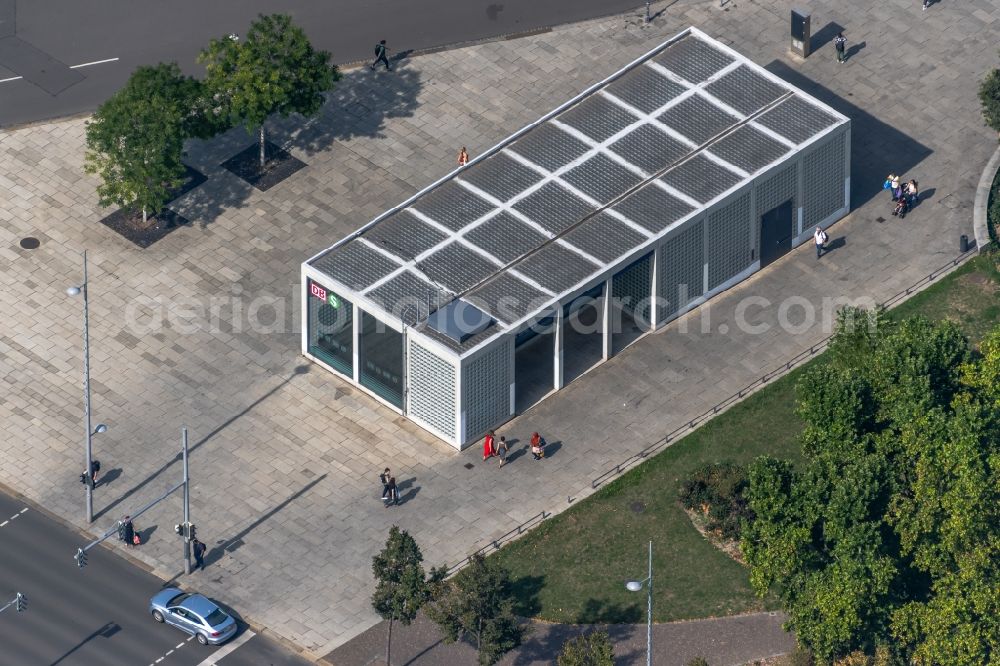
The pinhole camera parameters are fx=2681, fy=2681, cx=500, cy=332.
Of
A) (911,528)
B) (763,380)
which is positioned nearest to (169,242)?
(763,380)

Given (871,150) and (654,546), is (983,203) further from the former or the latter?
(654,546)

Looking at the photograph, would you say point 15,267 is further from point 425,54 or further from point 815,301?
point 815,301

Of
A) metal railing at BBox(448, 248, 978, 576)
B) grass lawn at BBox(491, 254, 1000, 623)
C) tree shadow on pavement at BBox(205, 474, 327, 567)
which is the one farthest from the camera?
metal railing at BBox(448, 248, 978, 576)

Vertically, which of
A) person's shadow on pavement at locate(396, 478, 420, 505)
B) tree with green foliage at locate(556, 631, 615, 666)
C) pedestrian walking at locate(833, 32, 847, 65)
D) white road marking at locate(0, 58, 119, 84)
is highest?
pedestrian walking at locate(833, 32, 847, 65)

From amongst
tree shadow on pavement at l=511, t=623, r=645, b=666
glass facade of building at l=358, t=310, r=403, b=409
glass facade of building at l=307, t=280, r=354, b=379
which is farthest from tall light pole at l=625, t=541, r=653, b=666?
glass facade of building at l=307, t=280, r=354, b=379


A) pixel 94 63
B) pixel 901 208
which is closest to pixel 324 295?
pixel 94 63

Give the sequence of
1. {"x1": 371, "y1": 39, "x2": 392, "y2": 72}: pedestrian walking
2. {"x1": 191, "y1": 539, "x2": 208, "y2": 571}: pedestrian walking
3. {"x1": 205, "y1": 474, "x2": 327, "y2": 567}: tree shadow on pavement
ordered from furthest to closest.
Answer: {"x1": 371, "y1": 39, "x2": 392, "y2": 72}: pedestrian walking, {"x1": 205, "y1": 474, "x2": 327, "y2": 567}: tree shadow on pavement, {"x1": 191, "y1": 539, "x2": 208, "y2": 571}: pedestrian walking

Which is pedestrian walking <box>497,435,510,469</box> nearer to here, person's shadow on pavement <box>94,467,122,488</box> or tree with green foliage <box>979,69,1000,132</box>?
person's shadow on pavement <box>94,467,122,488</box>
